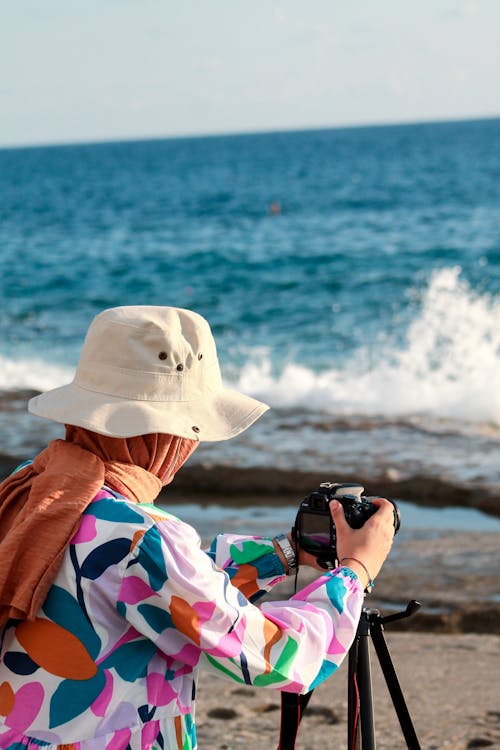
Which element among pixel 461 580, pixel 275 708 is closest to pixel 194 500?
pixel 461 580

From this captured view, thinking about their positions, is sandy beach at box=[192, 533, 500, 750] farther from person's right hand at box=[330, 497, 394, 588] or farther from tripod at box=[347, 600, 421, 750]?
person's right hand at box=[330, 497, 394, 588]

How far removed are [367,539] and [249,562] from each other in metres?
0.38

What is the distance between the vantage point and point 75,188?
2366 inches

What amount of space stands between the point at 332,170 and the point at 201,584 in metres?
61.9

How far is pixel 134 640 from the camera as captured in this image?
1.76m

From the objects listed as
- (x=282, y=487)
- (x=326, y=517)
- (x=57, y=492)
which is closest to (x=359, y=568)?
(x=326, y=517)

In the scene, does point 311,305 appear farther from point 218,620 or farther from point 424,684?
point 218,620

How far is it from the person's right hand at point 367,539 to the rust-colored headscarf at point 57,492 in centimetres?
33

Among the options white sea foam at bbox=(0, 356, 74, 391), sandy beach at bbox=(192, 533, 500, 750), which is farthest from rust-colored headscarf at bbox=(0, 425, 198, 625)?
white sea foam at bbox=(0, 356, 74, 391)

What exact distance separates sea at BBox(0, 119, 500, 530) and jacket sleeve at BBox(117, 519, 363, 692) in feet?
17.2

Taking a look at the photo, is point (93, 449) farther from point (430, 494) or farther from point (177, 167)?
point (177, 167)

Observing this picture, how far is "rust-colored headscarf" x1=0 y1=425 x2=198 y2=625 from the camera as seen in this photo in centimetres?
171

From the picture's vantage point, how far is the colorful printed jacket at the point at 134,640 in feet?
5.55

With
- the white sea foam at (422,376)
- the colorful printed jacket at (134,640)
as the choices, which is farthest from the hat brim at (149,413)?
the white sea foam at (422,376)
